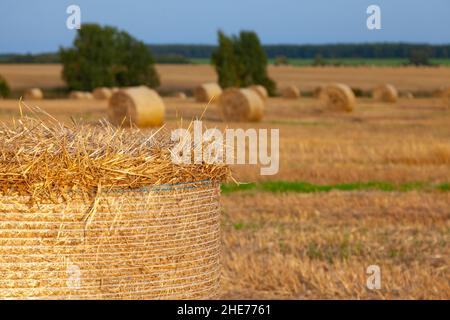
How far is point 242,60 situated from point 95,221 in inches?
2084

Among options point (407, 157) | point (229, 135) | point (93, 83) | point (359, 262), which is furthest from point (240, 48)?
point (229, 135)

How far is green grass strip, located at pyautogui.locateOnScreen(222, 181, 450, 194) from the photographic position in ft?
47.3

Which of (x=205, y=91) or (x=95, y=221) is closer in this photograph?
(x=95, y=221)

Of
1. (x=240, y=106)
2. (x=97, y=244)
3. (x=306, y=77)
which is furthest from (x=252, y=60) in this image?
(x=97, y=244)

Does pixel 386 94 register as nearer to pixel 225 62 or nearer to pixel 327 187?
pixel 225 62

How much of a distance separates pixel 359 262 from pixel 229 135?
13.9 feet

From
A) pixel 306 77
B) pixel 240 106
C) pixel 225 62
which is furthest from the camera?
pixel 306 77

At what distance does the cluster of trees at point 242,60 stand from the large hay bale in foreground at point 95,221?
165 ft

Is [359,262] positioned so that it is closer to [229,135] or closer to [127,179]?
[229,135]

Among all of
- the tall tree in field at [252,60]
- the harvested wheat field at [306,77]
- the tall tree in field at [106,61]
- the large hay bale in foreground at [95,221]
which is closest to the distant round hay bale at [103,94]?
the tall tree in field at [252,60]

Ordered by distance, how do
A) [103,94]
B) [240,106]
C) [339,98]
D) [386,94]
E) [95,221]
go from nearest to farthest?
[95,221] < [240,106] < [339,98] < [386,94] < [103,94]

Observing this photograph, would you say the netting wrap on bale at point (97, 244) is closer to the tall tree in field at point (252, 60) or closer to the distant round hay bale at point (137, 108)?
the distant round hay bale at point (137, 108)

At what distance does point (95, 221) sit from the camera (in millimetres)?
4559

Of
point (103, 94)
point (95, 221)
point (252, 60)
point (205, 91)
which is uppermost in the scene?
point (95, 221)
